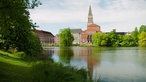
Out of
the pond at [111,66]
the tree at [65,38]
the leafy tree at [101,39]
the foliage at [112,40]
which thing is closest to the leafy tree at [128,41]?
the foliage at [112,40]

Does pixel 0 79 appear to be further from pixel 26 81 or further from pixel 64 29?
pixel 64 29

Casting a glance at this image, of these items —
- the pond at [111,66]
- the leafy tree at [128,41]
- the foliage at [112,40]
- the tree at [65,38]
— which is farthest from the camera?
the tree at [65,38]

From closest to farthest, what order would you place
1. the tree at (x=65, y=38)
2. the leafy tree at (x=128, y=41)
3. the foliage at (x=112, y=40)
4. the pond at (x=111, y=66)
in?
the pond at (x=111, y=66) → the foliage at (x=112, y=40) → the leafy tree at (x=128, y=41) → the tree at (x=65, y=38)

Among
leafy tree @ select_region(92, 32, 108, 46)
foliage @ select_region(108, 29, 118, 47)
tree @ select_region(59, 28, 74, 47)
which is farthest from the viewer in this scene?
tree @ select_region(59, 28, 74, 47)

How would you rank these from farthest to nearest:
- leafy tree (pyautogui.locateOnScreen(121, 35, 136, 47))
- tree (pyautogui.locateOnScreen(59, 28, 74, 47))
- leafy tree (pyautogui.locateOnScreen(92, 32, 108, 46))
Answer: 1. tree (pyautogui.locateOnScreen(59, 28, 74, 47))
2. leafy tree (pyautogui.locateOnScreen(121, 35, 136, 47))
3. leafy tree (pyautogui.locateOnScreen(92, 32, 108, 46))

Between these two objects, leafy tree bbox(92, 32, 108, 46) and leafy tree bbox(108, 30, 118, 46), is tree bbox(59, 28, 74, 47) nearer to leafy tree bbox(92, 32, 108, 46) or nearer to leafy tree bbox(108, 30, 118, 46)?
leafy tree bbox(92, 32, 108, 46)

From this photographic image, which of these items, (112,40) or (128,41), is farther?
(128,41)

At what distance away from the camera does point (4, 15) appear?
46.4 ft

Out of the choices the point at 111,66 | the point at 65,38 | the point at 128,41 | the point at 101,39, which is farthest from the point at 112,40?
the point at 111,66

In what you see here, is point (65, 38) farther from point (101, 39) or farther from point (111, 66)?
point (111, 66)

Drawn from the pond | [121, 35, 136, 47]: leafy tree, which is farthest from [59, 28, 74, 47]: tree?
the pond

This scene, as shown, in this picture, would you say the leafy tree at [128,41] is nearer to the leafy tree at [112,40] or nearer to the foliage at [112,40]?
the foliage at [112,40]

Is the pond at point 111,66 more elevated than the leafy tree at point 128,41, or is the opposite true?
the leafy tree at point 128,41

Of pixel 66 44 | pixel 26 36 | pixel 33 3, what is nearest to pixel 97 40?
pixel 66 44
